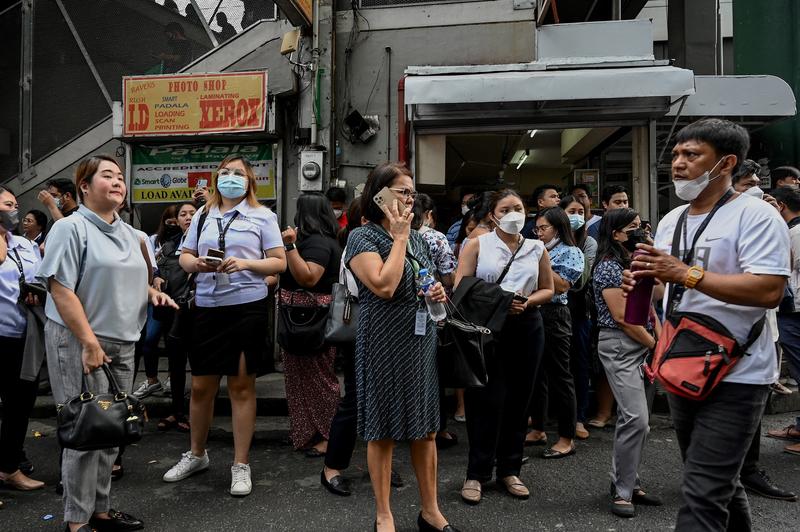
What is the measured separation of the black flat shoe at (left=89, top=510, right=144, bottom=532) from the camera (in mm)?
3248

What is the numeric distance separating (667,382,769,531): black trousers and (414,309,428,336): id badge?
4.19 ft

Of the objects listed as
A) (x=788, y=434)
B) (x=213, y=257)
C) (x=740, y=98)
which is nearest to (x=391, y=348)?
(x=213, y=257)

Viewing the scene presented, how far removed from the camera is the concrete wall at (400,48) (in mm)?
7637

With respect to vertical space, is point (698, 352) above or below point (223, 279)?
below

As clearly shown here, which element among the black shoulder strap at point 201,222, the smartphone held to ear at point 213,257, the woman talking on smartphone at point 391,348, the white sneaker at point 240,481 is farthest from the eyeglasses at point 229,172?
the white sneaker at point 240,481

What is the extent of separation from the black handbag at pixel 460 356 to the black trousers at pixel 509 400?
51 cm

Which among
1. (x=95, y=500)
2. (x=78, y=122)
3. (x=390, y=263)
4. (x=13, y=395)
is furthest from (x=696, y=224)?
(x=78, y=122)

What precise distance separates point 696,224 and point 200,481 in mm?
3467

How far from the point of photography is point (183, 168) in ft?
26.7

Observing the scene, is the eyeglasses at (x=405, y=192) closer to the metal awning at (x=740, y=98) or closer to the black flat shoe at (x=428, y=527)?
the black flat shoe at (x=428, y=527)

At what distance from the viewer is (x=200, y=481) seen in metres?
4.03

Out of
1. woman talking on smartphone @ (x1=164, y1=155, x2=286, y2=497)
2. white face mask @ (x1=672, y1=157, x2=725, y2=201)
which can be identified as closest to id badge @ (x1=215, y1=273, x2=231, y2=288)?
woman talking on smartphone @ (x1=164, y1=155, x2=286, y2=497)

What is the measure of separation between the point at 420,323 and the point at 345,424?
119 centimetres

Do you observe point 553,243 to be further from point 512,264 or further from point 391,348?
point 391,348
